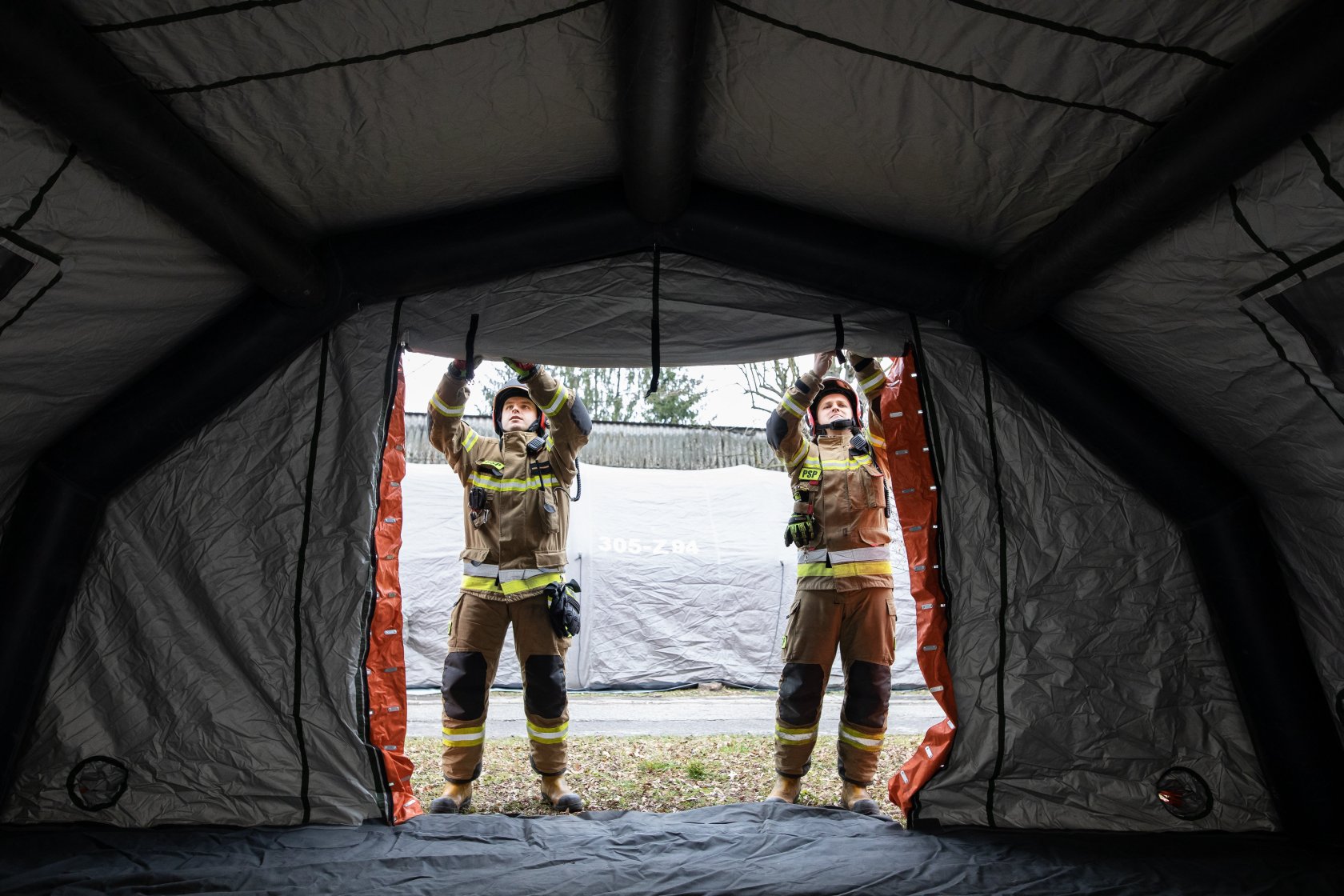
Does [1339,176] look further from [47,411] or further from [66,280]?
[47,411]

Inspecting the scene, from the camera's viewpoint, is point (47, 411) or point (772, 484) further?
point (772, 484)

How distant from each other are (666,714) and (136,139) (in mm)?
5711

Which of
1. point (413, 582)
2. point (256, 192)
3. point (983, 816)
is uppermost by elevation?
point (256, 192)

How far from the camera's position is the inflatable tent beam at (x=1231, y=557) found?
9.09ft

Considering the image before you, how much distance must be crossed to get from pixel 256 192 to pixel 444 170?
20.6 inches

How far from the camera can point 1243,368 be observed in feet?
7.77

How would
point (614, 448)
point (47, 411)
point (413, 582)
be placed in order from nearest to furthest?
1. point (47, 411)
2. point (413, 582)
3. point (614, 448)

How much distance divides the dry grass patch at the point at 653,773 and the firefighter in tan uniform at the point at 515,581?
0.33 m

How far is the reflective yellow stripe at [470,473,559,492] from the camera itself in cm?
386

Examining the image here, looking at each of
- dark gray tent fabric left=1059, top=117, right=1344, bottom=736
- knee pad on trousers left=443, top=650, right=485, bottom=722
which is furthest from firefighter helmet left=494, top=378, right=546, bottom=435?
dark gray tent fabric left=1059, top=117, right=1344, bottom=736

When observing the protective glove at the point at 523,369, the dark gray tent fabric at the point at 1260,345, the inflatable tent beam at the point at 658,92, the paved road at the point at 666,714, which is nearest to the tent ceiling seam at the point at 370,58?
the inflatable tent beam at the point at 658,92

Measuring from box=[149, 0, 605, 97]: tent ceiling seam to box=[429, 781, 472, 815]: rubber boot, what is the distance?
2.74 metres

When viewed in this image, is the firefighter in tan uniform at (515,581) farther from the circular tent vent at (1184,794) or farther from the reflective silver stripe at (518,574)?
the circular tent vent at (1184,794)

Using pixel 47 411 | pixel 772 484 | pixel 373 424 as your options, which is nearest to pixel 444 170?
pixel 373 424
